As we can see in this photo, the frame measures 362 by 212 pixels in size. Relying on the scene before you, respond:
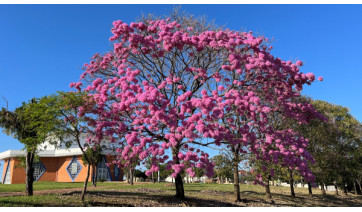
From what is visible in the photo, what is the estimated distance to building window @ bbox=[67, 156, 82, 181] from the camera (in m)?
43.3

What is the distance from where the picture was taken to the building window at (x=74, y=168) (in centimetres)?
4328

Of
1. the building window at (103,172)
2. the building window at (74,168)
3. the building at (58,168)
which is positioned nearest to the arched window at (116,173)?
the building at (58,168)

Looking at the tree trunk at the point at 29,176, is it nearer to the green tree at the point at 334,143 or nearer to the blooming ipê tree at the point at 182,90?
the blooming ipê tree at the point at 182,90

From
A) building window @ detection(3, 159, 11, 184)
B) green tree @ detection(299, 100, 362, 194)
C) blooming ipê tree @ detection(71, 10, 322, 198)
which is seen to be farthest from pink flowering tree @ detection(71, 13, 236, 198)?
building window @ detection(3, 159, 11, 184)

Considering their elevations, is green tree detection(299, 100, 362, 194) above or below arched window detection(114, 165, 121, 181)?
above

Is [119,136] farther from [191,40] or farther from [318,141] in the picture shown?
[318,141]

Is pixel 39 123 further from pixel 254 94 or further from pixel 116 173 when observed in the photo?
pixel 116 173

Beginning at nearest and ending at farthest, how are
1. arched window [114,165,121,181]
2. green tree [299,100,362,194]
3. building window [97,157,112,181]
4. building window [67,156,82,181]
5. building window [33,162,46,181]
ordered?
green tree [299,100,362,194]
building window [67,156,82,181]
building window [97,157,112,181]
building window [33,162,46,181]
arched window [114,165,121,181]

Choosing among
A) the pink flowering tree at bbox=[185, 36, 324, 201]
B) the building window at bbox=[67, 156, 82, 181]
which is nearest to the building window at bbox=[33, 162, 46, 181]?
the building window at bbox=[67, 156, 82, 181]

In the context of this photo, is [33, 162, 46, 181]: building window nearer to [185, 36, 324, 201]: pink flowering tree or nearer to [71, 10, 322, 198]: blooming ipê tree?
[71, 10, 322, 198]: blooming ipê tree

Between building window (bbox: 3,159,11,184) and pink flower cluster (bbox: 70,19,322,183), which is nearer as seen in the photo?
pink flower cluster (bbox: 70,19,322,183)

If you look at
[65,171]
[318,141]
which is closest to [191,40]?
[318,141]

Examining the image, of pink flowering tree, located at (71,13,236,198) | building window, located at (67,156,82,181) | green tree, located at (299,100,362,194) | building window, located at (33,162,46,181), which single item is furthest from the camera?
building window, located at (33,162,46,181)

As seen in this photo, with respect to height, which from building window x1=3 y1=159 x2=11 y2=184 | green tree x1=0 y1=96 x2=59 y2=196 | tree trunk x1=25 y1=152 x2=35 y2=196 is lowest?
building window x1=3 y1=159 x2=11 y2=184
